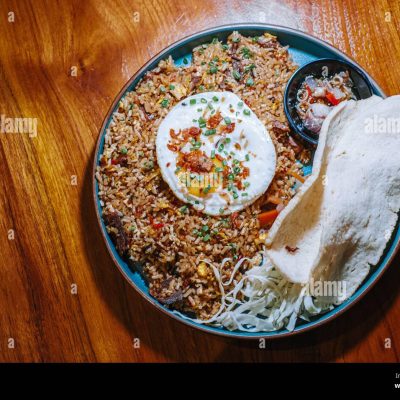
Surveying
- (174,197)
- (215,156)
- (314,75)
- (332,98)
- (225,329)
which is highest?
(314,75)

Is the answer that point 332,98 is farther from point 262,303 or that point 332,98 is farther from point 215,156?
point 262,303

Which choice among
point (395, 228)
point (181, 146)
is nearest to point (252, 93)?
point (181, 146)

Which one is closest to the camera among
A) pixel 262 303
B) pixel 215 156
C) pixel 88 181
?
pixel 215 156

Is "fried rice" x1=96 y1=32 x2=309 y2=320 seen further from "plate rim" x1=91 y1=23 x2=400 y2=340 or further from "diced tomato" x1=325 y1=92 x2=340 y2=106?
"diced tomato" x1=325 y1=92 x2=340 y2=106

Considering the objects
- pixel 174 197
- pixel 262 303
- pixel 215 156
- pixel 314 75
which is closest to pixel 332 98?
pixel 314 75

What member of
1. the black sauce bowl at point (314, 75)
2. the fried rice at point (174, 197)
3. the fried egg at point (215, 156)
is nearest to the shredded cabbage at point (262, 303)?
the fried rice at point (174, 197)

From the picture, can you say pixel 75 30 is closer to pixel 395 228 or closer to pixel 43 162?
pixel 43 162
